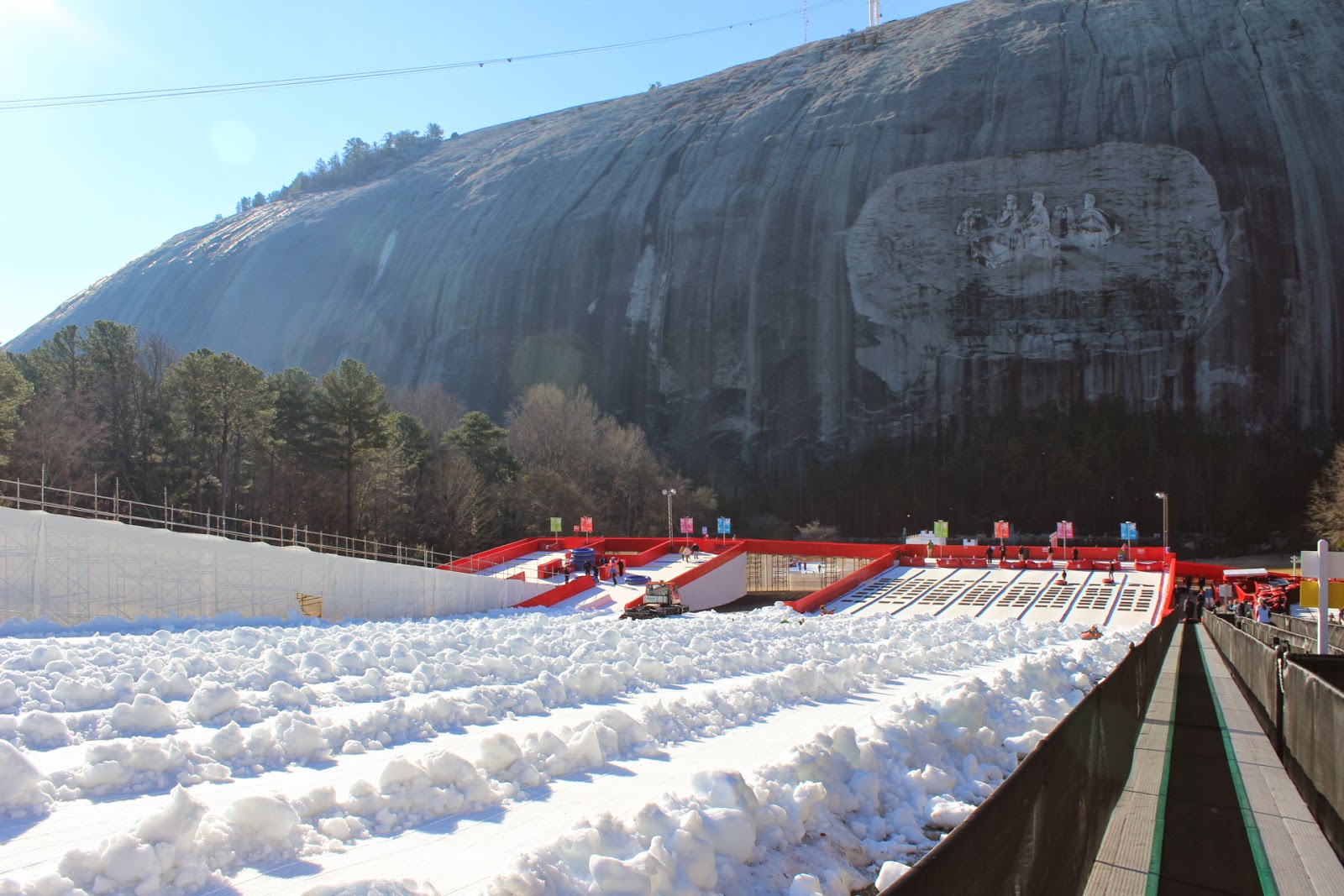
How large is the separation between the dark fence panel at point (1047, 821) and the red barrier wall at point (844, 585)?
2593cm

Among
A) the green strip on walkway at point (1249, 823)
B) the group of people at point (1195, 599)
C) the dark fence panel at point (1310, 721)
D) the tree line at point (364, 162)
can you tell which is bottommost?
the group of people at point (1195, 599)

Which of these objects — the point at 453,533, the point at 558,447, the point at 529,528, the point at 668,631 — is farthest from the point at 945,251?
the point at 668,631

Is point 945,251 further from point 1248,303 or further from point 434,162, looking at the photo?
point 434,162

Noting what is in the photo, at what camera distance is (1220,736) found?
11.4 m

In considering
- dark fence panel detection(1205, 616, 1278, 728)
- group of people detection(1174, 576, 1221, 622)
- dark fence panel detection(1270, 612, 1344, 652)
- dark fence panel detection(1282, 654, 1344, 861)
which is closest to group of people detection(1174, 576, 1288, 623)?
group of people detection(1174, 576, 1221, 622)

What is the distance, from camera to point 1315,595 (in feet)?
48.2

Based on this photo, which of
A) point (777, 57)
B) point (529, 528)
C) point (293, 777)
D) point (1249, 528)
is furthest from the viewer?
point (777, 57)

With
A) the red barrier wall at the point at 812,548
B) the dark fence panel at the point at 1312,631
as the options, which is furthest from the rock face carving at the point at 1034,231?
the dark fence panel at the point at 1312,631

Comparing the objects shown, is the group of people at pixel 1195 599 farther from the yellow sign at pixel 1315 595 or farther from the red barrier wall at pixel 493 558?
the red barrier wall at pixel 493 558

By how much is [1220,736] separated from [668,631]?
32.1 ft

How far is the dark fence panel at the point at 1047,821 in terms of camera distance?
3037 mm

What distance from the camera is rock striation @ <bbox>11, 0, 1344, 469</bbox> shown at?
75812mm

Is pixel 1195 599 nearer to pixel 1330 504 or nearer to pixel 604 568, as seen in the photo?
pixel 604 568

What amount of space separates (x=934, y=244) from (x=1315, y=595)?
72993 mm
